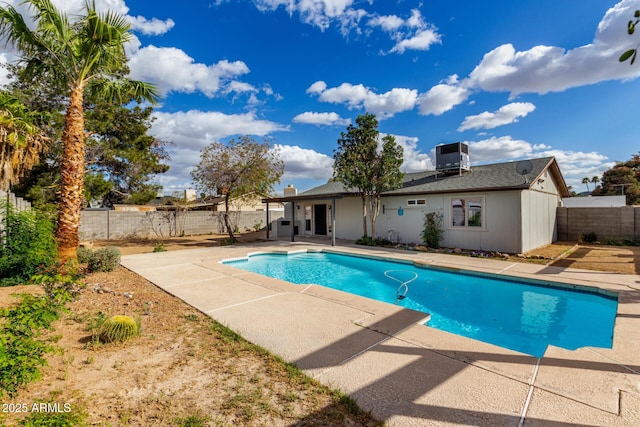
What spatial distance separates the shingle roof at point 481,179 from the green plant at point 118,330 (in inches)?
464

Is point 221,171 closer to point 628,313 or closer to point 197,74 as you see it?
point 197,74

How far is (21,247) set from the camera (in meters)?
6.71

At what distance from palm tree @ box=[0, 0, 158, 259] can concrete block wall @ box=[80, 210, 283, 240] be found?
412 inches

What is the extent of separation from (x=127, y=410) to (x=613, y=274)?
10.8 metres

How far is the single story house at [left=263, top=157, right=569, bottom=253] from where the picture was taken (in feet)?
36.5

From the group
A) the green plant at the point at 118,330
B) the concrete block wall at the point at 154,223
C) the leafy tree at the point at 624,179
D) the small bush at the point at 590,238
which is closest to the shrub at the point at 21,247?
the green plant at the point at 118,330

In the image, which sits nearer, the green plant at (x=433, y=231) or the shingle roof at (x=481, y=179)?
the shingle roof at (x=481, y=179)

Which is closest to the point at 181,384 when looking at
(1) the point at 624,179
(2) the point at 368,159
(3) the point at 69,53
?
(3) the point at 69,53

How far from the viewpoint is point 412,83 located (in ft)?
49.1

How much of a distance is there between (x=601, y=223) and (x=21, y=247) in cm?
2141

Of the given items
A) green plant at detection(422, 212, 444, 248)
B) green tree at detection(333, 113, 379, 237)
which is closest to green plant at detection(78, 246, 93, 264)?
green tree at detection(333, 113, 379, 237)

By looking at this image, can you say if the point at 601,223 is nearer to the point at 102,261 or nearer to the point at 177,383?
the point at 177,383

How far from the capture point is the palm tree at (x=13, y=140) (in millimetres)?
7118

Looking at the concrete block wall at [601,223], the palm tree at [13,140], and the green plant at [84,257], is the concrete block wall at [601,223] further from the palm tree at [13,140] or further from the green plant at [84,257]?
the palm tree at [13,140]
